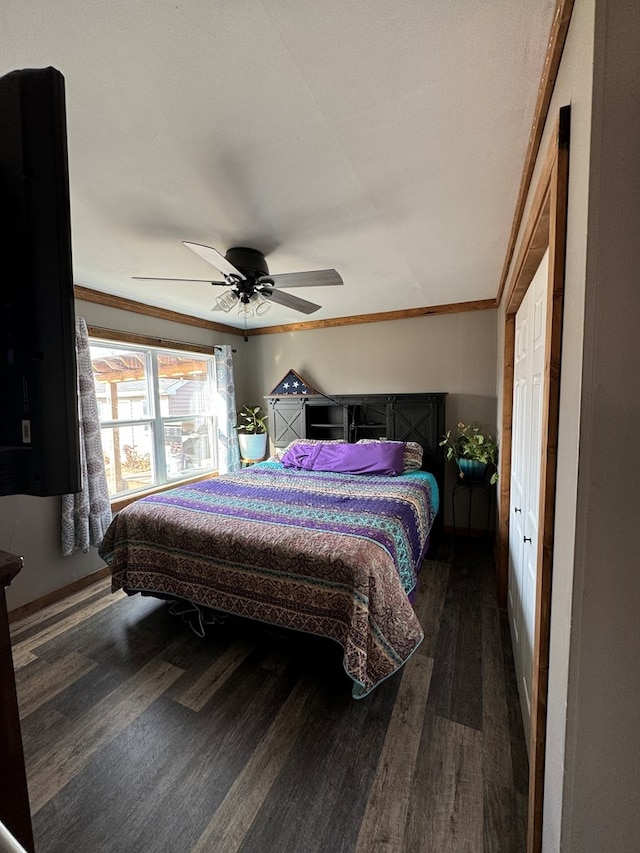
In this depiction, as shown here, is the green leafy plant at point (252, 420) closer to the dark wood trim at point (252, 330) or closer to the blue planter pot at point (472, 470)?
the dark wood trim at point (252, 330)

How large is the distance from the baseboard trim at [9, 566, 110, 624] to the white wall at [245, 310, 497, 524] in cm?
293

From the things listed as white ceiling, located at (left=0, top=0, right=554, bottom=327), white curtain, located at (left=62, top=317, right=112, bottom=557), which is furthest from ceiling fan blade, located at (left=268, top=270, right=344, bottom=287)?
white curtain, located at (left=62, top=317, right=112, bottom=557)

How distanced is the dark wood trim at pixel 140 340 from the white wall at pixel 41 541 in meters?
0.06

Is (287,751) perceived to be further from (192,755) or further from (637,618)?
(637,618)

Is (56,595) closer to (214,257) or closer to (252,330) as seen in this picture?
(214,257)

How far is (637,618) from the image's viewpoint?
682mm

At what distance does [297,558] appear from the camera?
1809mm

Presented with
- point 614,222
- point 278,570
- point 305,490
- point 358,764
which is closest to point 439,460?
point 305,490

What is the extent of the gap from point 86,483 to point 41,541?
52cm

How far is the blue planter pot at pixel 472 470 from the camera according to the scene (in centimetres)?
329

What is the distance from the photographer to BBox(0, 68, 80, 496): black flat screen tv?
0.52 meters

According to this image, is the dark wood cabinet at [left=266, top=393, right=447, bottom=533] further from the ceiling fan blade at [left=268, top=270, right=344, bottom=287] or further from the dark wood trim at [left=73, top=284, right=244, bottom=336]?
the ceiling fan blade at [left=268, top=270, right=344, bottom=287]

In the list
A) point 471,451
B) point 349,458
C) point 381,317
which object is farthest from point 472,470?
point 381,317

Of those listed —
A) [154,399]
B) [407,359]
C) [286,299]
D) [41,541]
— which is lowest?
[41,541]
